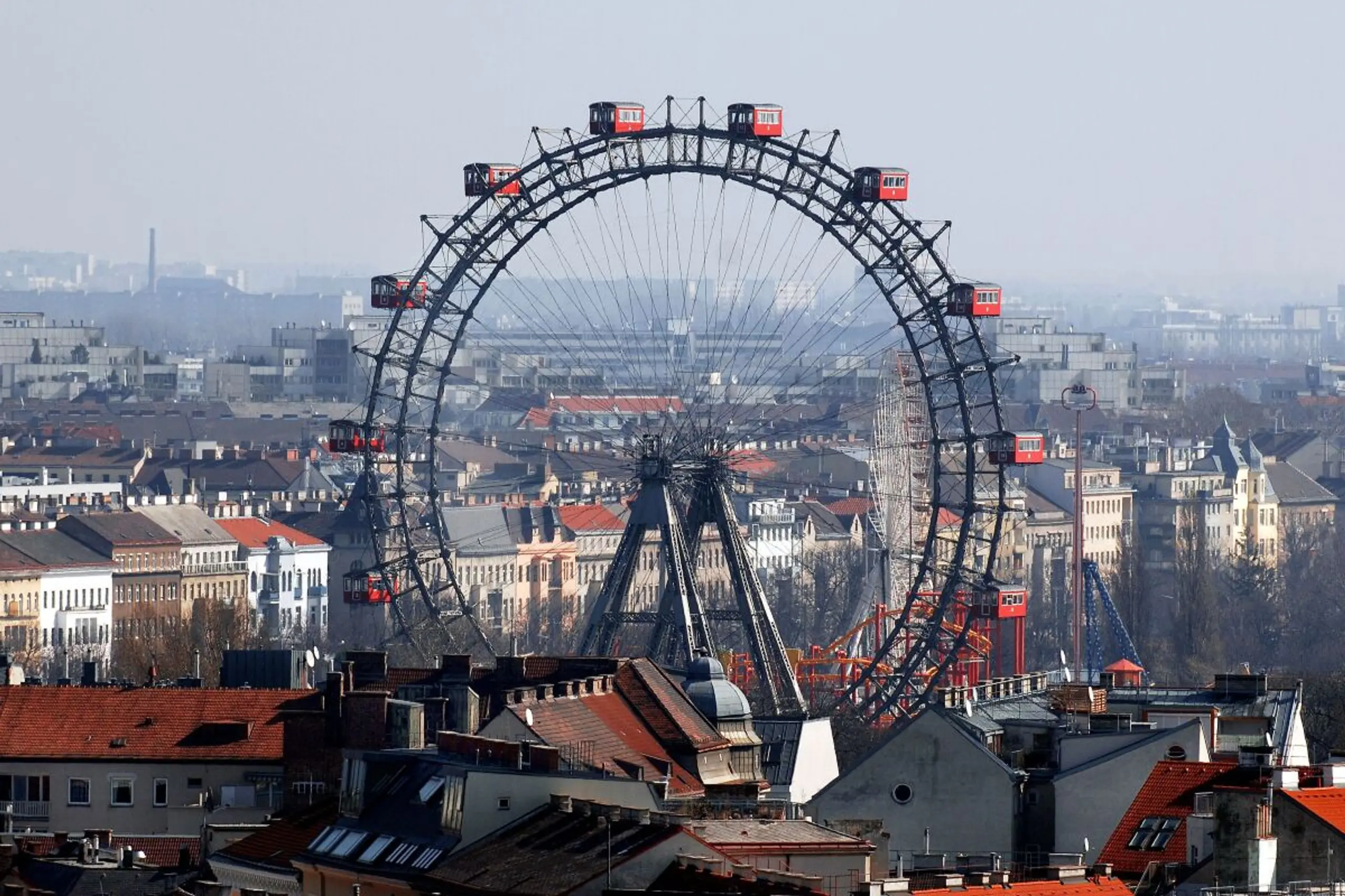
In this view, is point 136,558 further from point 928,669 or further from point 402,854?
point 402,854

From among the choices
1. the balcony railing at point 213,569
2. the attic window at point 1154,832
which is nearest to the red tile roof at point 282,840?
the attic window at point 1154,832

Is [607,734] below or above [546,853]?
above

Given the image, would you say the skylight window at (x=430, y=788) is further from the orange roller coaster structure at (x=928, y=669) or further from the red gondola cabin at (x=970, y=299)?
the red gondola cabin at (x=970, y=299)

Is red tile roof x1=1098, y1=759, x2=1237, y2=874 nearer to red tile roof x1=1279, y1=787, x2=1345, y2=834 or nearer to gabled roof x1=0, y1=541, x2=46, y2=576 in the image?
red tile roof x1=1279, y1=787, x2=1345, y2=834

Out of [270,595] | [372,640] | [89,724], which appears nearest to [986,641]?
[372,640]

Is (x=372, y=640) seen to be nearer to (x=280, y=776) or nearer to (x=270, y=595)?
(x=270, y=595)

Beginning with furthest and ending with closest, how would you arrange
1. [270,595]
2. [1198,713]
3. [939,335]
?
[270,595] < [939,335] < [1198,713]

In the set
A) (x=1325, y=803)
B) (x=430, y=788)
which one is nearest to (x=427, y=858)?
(x=430, y=788)
